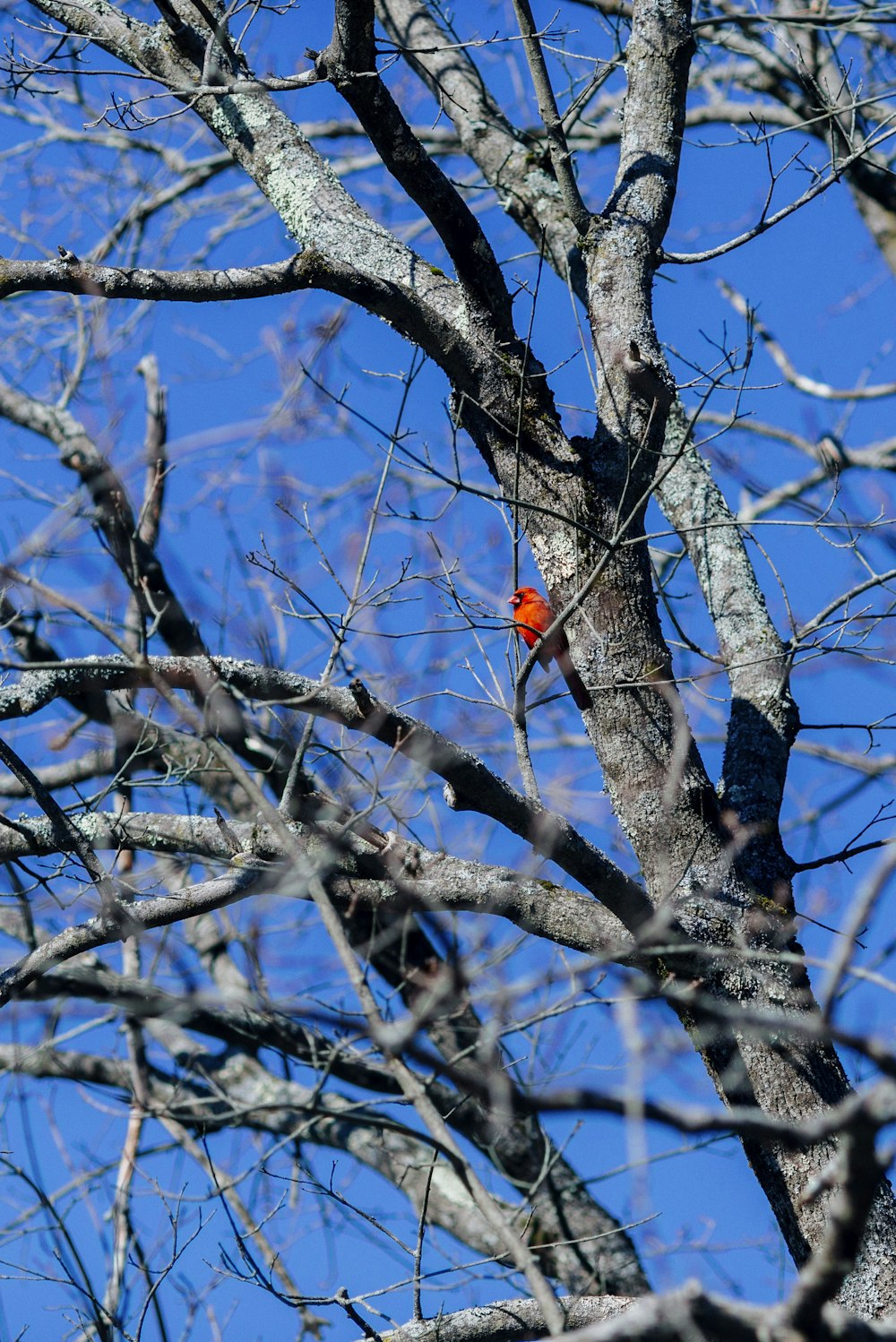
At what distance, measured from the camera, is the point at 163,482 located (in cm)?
588

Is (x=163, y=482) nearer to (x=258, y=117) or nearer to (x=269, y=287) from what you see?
(x=258, y=117)

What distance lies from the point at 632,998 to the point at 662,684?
5.53 feet

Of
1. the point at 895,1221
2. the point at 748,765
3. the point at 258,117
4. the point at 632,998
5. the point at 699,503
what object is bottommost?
the point at 895,1221

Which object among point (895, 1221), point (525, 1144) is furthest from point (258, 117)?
point (525, 1144)

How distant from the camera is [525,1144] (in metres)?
5.84

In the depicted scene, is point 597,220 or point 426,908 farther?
point 597,220

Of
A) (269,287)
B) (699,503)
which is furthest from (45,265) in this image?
(699,503)

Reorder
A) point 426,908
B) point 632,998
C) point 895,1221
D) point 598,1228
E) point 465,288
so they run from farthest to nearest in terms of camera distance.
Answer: point 598,1228, point 465,288, point 426,908, point 895,1221, point 632,998

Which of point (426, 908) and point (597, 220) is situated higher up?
point (597, 220)

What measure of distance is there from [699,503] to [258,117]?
7.04 ft

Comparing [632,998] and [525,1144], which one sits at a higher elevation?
[525,1144]

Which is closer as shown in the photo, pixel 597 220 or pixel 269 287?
pixel 269 287

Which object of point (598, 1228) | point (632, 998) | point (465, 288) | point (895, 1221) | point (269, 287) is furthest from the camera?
point (598, 1228)

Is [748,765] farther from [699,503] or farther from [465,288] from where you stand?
[465,288]
